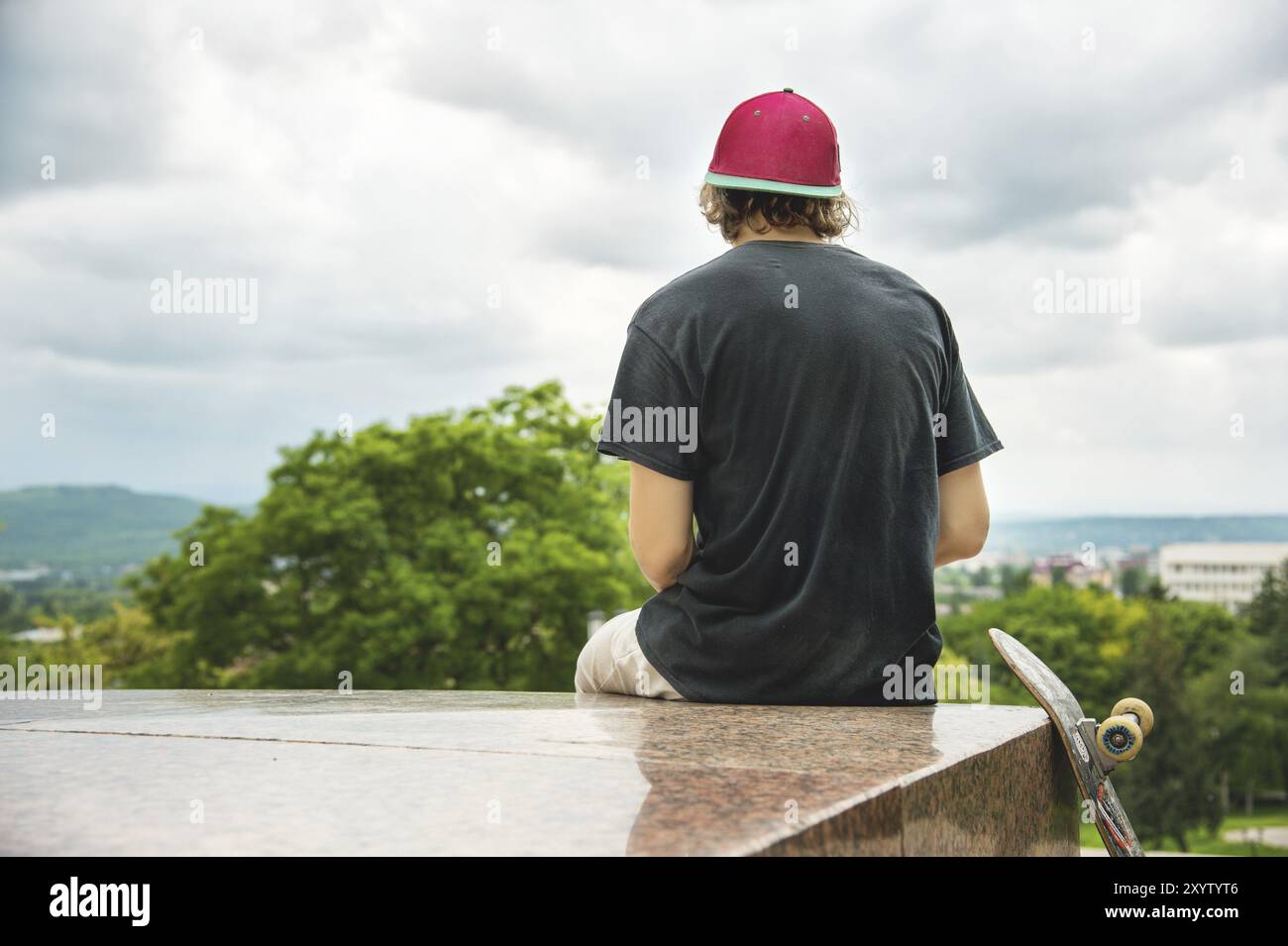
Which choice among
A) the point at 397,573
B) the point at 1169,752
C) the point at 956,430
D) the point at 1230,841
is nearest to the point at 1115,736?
the point at 956,430

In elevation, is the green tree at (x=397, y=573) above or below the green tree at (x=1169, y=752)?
above

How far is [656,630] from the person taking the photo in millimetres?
3703

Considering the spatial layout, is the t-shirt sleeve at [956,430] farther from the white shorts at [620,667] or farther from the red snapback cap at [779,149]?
the white shorts at [620,667]

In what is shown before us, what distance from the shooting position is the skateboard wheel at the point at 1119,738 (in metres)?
3.42

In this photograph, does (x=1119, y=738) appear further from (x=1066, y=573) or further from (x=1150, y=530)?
(x=1150, y=530)

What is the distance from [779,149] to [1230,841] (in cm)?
6828

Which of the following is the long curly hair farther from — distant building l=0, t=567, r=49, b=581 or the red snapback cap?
distant building l=0, t=567, r=49, b=581

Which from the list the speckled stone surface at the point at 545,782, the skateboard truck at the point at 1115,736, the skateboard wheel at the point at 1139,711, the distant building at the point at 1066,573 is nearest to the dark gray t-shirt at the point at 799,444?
the speckled stone surface at the point at 545,782

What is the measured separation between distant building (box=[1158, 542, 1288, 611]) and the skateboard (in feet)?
520

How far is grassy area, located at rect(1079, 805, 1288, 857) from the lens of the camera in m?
56.0

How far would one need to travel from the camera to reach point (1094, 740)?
3.57m

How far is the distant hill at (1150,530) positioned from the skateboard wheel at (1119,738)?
6265 inches
